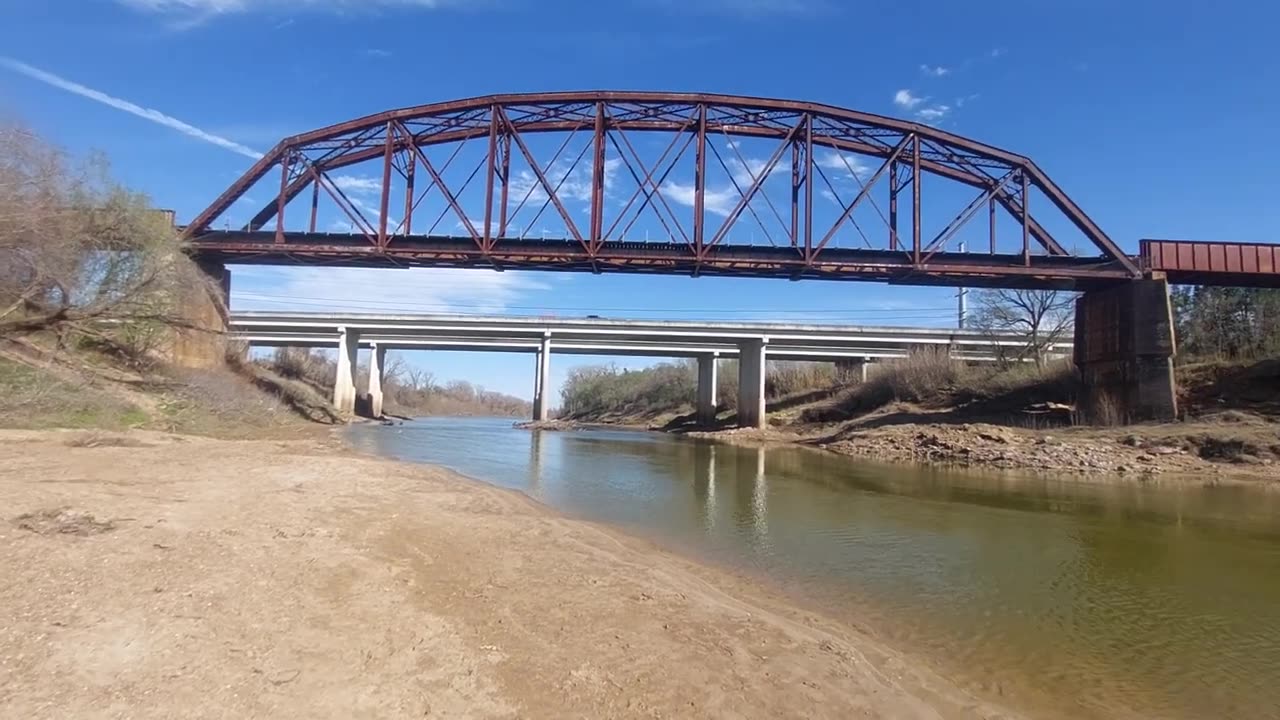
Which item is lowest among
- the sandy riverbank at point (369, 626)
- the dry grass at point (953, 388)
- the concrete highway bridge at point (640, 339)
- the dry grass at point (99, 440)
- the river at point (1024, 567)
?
the river at point (1024, 567)

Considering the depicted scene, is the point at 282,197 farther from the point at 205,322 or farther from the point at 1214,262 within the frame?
the point at 1214,262

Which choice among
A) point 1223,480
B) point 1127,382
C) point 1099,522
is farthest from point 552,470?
point 1127,382

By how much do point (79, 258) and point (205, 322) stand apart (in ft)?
48.3

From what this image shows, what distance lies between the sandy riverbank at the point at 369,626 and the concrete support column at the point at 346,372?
221 ft

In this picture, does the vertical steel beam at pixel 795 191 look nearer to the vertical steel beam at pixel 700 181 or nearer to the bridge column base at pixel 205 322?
the vertical steel beam at pixel 700 181

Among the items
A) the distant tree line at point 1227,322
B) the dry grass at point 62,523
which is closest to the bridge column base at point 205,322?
the dry grass at point 62,523

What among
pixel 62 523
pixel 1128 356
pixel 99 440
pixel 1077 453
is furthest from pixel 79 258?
pixel 1128 356

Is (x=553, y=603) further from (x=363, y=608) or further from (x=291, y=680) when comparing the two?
(x=291, y=680)

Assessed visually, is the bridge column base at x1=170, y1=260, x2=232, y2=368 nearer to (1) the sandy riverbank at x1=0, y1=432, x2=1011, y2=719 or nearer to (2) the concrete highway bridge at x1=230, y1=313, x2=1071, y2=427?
(1) the sandy riverbank at x1=0, y1=432, x2=1011, y2=719

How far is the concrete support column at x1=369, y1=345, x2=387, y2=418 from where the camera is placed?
296 feet

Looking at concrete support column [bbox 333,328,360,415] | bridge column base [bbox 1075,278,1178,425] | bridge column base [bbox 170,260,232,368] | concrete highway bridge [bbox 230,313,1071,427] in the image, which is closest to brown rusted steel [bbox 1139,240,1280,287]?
bridge column base [bbox 1075,278,1178,425]

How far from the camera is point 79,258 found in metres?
26.2

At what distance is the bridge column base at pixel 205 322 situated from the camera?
1400 inches

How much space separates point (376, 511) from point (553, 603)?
547 centimetres
